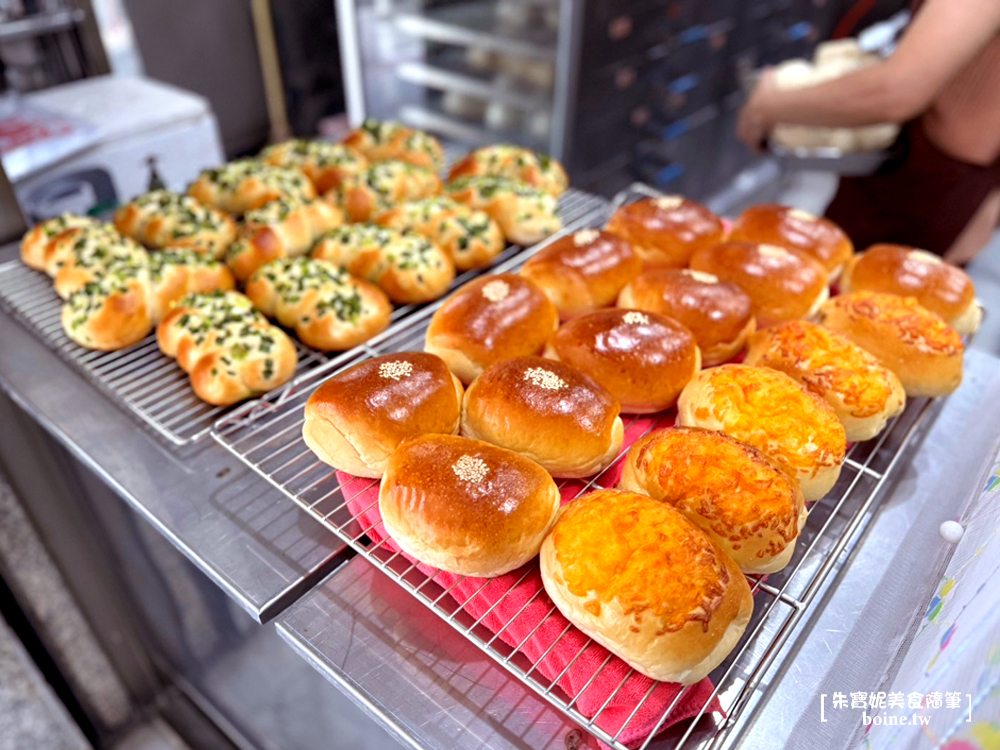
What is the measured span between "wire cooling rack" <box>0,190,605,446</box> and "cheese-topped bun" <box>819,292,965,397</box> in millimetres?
970

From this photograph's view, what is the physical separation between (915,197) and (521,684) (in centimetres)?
208

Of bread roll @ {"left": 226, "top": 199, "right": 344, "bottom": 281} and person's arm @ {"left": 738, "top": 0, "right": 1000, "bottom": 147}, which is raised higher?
person's arm @ {"left": 738, "top": 0, "right": 1000, "bottom": 147}

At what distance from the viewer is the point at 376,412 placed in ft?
4.06

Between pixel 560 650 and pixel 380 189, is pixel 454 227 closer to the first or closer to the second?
pixel 380 189

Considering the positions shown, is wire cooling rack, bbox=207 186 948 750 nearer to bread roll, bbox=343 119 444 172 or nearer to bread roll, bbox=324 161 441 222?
bread roll, bbox=324 161 441 222

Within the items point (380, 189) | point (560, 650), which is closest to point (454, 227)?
point (380, 189)

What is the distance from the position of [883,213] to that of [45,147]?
2.90 metres

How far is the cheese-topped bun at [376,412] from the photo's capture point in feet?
4.04

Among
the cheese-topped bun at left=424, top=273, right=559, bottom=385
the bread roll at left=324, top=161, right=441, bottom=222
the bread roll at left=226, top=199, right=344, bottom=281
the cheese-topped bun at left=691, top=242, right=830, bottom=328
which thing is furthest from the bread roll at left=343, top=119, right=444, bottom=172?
the cheese-topped bun at left=691, top=242, right=830, bottom=328

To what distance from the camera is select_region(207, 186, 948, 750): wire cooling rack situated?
1002mm

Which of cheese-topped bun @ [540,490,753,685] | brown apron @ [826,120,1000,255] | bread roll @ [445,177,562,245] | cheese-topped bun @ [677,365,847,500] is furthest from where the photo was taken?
brown apron @ [826,120,1000,255]

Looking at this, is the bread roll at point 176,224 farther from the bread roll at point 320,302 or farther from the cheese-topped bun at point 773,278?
the cheese-topped bun at point 773,278

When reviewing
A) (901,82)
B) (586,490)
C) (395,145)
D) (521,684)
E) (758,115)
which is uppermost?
(901,82)

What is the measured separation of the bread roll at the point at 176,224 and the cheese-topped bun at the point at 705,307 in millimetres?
1129
